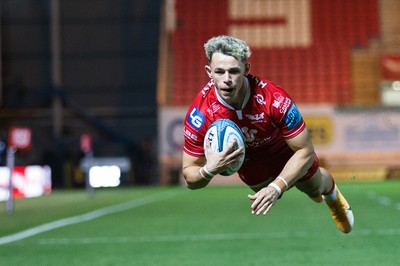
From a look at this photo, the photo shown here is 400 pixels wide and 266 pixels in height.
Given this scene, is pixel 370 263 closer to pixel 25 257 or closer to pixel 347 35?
pixel 25 257

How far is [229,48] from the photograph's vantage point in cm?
591

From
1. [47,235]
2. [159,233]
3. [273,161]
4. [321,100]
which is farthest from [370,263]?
[321,100]

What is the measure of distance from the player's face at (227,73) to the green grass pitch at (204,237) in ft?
A: 8.41

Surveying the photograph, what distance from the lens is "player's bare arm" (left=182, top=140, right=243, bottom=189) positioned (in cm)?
593

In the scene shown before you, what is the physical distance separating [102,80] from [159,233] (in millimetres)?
25586

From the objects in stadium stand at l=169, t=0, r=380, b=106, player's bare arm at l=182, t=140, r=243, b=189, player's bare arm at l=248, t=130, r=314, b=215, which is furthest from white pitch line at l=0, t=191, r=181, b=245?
stadium stand at l=169, t=0, r=380, b=106

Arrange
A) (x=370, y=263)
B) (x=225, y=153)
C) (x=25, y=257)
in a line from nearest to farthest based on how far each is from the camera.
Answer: (x=225, y=153)
(x=370, y=263)
(x=25, y=257)

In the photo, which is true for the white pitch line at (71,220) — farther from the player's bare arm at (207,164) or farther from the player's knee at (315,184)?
the player's bare arm at (207,164)

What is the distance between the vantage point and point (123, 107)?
36.5 metres

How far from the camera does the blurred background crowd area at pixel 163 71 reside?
31.1 m

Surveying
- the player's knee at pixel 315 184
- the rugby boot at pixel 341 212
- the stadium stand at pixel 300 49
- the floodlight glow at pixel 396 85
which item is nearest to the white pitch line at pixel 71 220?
the rugby boot at pixel 341 212

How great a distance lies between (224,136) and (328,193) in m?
2.42

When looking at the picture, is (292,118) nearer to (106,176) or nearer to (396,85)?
(106,176)

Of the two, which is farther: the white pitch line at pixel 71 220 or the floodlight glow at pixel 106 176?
the floodlight glow at pixel 106 176
